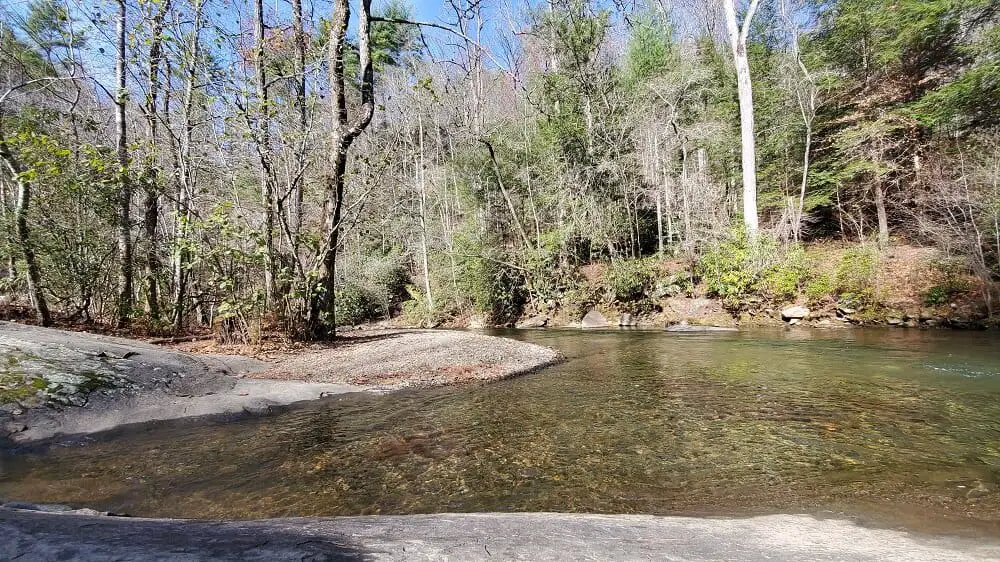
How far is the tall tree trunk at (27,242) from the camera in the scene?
747 cm

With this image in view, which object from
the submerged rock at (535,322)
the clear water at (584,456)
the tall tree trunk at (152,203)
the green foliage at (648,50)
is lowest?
the clear water at (584,456)

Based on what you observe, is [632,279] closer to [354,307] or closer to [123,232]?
[354,307]

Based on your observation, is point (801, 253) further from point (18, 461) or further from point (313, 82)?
point (18, 461)

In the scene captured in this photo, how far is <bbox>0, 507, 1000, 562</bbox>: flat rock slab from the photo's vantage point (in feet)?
Result: 3.72

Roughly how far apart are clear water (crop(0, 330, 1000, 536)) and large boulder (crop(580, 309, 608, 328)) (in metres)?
10.3

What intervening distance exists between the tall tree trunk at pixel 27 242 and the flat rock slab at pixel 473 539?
8.95 metres

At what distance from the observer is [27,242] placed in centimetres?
758

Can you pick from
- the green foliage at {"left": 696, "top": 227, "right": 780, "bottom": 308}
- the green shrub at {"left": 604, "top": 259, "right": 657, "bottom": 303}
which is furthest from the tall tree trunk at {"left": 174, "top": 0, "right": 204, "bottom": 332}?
the green foliage at {"left": 696, "top": 227, "right": 780, "bottom": 308}

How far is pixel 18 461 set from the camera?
2902 mm

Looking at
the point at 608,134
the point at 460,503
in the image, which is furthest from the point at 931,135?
the point at 460,503

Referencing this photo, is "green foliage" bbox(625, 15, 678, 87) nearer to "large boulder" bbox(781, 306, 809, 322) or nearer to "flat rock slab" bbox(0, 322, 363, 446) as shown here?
"large boulder" bbox(781, 306, 809, 322)

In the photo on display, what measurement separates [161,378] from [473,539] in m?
4.40

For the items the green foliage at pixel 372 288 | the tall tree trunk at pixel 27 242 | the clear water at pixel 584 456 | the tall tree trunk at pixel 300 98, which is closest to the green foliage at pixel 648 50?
the green foliage at pixel 372 288

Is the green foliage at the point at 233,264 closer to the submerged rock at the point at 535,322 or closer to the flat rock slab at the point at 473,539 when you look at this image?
the flat rock slab at the point at 473,539
